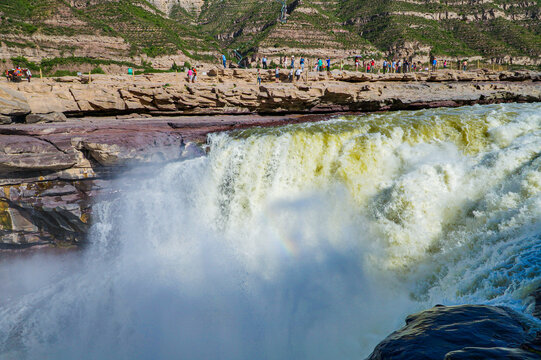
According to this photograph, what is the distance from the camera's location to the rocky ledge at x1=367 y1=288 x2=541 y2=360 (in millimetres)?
3094

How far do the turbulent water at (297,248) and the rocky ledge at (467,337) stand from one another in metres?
1.02

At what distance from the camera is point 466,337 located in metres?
3.44

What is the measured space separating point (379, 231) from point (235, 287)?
3.96m

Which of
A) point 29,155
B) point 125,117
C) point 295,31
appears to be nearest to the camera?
point 29,155

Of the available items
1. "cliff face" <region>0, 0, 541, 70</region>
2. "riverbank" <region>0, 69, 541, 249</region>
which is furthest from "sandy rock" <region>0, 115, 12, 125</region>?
"cliff face" <region>0, 0, 541, 70</region>

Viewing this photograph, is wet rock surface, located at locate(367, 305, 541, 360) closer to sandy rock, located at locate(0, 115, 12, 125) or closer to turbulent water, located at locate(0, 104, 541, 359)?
turbulent water, located at locate(0, 104, 541, 359)

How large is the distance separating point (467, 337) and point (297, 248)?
20.7ft

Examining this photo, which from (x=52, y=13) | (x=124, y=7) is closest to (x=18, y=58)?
(x=52, y=13)

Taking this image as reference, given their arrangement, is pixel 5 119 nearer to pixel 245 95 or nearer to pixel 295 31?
pixel 245 95

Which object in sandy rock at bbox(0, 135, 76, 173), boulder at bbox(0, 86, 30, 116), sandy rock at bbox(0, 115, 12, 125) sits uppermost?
boulder at bbox(0, 86, 30, 116)

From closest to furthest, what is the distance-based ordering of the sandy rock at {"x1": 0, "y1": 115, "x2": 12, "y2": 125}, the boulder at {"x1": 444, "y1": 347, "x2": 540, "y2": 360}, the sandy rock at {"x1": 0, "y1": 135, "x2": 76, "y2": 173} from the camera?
the boulder at {"x1": 444, "y1": 347, "x2": 540, "y2": 360} < the sandy rock at {"x1": 0, "y1": 135, "x2": 76, "y2": 173} < the sandy rock at {"x1": 0, "y1": 115, "x2": 12, "y2": 125}

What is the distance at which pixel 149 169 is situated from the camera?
40.5ft

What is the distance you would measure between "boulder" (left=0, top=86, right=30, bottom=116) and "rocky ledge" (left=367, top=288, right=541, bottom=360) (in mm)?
15502

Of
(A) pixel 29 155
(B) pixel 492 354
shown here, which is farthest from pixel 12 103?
(B) pixel 492 354
